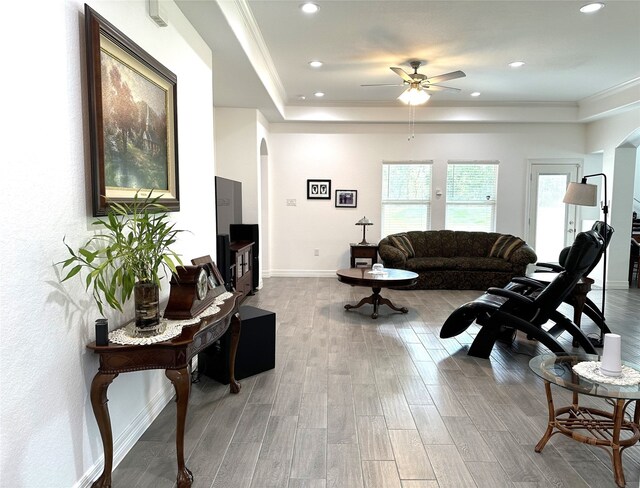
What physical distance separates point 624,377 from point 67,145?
9.00 feet

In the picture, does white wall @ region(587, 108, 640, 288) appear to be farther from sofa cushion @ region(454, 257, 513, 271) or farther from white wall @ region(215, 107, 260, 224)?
white wall @ region(215, 107, 260, 224)

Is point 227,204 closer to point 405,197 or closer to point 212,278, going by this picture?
point 212,278

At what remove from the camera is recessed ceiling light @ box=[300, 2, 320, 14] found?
341cm

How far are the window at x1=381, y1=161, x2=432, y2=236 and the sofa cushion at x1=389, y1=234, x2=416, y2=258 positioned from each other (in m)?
0.53

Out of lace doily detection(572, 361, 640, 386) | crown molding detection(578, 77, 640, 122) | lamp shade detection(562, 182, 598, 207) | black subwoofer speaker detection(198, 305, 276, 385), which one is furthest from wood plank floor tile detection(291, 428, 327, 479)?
crown molding detection(578, 77, 640, 122)

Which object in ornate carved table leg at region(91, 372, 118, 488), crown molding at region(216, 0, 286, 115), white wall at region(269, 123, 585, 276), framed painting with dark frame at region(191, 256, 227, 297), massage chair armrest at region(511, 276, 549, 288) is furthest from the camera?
white wall at region(269, 123, 585, 276)

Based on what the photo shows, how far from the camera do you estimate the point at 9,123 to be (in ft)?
4.62

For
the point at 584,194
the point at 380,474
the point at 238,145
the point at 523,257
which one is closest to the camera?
the point at 380,474

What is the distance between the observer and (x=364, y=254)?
712 cm

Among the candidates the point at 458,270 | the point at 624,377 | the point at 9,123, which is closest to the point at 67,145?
the point at 9,123

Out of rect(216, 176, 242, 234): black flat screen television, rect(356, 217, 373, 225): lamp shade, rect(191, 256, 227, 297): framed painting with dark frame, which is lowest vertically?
rect(191, 256, 227, 297): framed painting with dark frame

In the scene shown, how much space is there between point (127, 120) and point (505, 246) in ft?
20.3

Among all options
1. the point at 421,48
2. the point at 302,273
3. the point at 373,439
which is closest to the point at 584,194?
the point at 421,48

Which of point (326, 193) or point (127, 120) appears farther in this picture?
point (326, 193)
